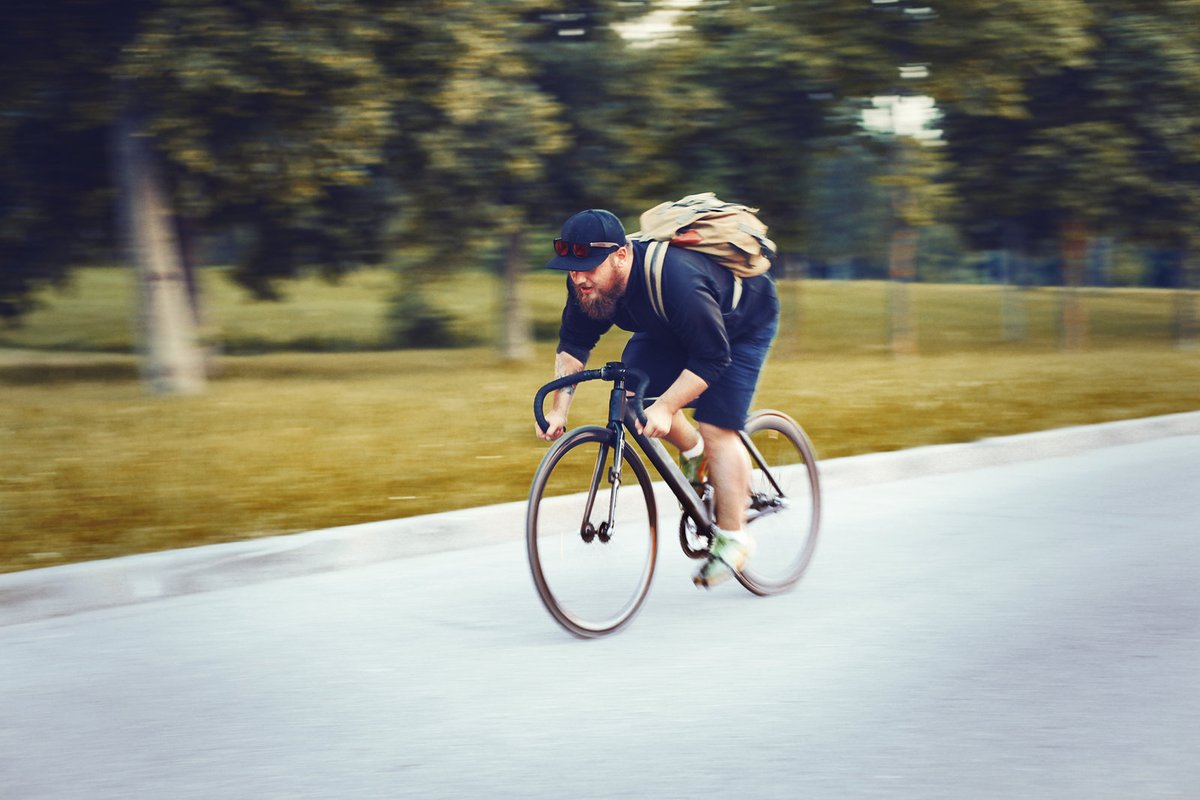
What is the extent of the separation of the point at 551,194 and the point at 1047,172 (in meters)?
10.8

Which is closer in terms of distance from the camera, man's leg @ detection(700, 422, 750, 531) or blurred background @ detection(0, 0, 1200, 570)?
man's leg @ detection(700, 422, 750, 531)

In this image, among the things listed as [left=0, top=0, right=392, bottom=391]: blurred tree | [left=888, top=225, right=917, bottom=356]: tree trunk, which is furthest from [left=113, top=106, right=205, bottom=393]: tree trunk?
[left=888, top=225, right=917, bottom=356]: tree trunk

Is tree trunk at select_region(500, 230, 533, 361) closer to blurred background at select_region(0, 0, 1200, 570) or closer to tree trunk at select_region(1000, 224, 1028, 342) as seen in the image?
blurred background at select_region(0, 0, 1200, 570)

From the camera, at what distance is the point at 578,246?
17.3 ft

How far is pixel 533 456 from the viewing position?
10789 millimetres

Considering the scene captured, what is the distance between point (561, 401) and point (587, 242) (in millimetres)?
678

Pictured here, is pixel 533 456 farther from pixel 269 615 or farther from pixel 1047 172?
pixel 1047 172

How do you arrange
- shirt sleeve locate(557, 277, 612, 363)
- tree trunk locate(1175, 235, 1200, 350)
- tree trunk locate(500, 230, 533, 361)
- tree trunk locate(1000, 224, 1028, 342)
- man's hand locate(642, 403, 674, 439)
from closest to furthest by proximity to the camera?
man's hand locate(642, 403, 674, 439), shirt sleeve locate(557, 277, 612, 363), tree trunk locate(500, 230, 533, 361), tree trunk locate(1175, 235, 1200, 350), tree trunk locate(1000, 224, 1028, 342)

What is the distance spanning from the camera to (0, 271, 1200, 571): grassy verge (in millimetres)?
8312

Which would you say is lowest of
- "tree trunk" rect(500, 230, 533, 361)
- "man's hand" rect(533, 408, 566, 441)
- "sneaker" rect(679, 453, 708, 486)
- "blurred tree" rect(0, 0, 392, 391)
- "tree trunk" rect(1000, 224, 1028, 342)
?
"tree trunk" rect(1000, 224, 1028, 342)

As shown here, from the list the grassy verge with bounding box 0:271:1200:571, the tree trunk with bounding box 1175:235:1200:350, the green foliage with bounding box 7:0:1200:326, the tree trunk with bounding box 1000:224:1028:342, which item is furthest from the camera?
the tree trunk with bounding box 1000:224:1028:342

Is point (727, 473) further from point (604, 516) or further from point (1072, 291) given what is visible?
point (1072, 291)

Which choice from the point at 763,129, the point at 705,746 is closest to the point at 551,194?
the point at 763,129

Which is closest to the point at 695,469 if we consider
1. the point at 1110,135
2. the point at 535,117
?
the point at 535,117
